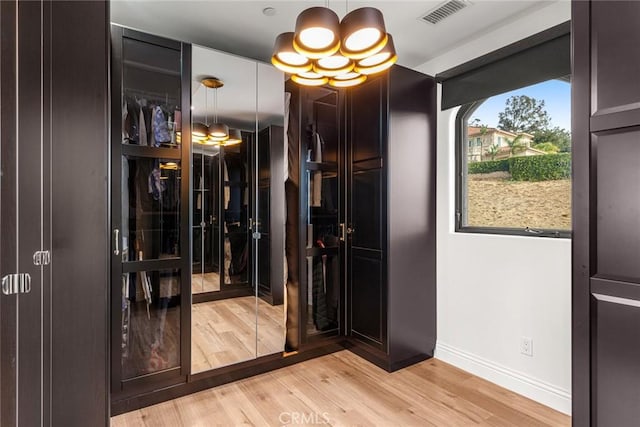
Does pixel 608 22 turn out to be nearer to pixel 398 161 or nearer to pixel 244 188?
pixel 398 161

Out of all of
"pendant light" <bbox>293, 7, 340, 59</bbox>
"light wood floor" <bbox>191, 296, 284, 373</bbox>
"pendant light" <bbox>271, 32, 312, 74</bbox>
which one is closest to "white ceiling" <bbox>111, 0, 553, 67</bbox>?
"pendant light" <bbox>271, 32, 312, 74</bbox>

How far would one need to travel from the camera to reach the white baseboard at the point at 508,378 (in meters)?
2.20

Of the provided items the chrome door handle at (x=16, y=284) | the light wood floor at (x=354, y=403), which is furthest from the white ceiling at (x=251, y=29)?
the light wood floor at (x=354, y=403)

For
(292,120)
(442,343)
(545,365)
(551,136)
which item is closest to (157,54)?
(292,120)

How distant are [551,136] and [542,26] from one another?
2.46 feet

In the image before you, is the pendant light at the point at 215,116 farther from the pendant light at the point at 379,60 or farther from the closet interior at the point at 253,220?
the pendant light at the point at 379,60

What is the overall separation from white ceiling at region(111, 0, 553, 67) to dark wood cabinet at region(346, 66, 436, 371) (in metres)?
0.32

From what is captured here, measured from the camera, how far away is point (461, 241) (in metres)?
2.82

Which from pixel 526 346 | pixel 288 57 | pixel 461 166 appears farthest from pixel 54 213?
pixel 526 346

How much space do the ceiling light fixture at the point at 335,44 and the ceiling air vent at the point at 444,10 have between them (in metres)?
0.83

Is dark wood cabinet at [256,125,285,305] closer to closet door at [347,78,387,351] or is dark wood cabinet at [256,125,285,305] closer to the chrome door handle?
closet door at [347,78,387,351]

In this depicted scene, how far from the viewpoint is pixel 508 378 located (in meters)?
2.48

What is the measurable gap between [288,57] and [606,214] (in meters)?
1.55

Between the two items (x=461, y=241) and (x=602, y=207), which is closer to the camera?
(x=602, y=207)
